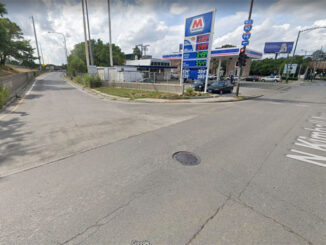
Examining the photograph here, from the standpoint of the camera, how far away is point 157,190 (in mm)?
2840

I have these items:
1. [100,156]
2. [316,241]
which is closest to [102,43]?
[100,156]

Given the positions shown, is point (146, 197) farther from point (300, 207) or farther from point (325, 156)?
point (325, 156)

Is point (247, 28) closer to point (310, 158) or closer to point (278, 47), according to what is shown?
point (310, 158)

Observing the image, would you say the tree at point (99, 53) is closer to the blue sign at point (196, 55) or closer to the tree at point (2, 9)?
the tree at point (2, 9)

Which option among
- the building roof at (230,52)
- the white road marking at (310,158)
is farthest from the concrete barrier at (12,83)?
the building roof at (230,52)

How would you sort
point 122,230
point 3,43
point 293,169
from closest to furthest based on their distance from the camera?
point 122,230
point 293,169
point 3,43

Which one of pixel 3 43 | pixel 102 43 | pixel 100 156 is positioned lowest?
pixel 100 156

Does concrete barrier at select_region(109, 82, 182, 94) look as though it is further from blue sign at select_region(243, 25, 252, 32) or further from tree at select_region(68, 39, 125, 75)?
tree at select_region(68, 39, 125, 75)

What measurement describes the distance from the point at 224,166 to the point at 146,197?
2.03 meters

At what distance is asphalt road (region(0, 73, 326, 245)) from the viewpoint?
6.73 ft

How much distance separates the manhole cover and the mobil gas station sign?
12918 mm

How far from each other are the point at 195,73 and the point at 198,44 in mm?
2771

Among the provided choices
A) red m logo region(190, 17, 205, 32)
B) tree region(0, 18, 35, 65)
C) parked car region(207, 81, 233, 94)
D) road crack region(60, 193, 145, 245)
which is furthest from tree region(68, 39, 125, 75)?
road crack region(60, 193, 145, 245)

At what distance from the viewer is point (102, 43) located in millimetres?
51219
